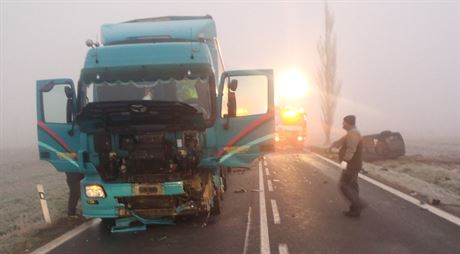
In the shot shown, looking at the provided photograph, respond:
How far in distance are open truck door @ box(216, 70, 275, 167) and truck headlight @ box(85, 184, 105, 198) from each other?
2118 millimetres

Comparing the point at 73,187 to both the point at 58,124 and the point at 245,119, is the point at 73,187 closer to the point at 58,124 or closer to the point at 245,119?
the point at 58,124

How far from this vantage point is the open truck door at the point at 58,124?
838 cm

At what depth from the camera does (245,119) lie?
849 centimetres

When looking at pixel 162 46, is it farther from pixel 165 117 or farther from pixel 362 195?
pixel 362 195

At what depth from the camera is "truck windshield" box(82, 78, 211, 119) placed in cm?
830

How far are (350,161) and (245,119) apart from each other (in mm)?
2451

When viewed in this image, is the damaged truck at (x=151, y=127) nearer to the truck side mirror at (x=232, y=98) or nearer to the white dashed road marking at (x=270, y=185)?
the truck side mirror at (x=232, y=98)

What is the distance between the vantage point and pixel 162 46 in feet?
28.1

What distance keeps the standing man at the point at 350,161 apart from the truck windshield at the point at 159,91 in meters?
3.00

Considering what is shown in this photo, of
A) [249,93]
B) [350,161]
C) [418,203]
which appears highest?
[249,93]

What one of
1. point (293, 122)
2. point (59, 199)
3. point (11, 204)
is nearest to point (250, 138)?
point (59, 199)

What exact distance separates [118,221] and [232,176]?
8.73 m

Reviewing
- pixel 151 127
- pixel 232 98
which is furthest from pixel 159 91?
pixel 232 98

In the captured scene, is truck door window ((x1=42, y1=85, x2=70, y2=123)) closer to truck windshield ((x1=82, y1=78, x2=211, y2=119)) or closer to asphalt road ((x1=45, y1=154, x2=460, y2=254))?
truck windshield ((x1=82, y1=78, x2=211, y2=119))
